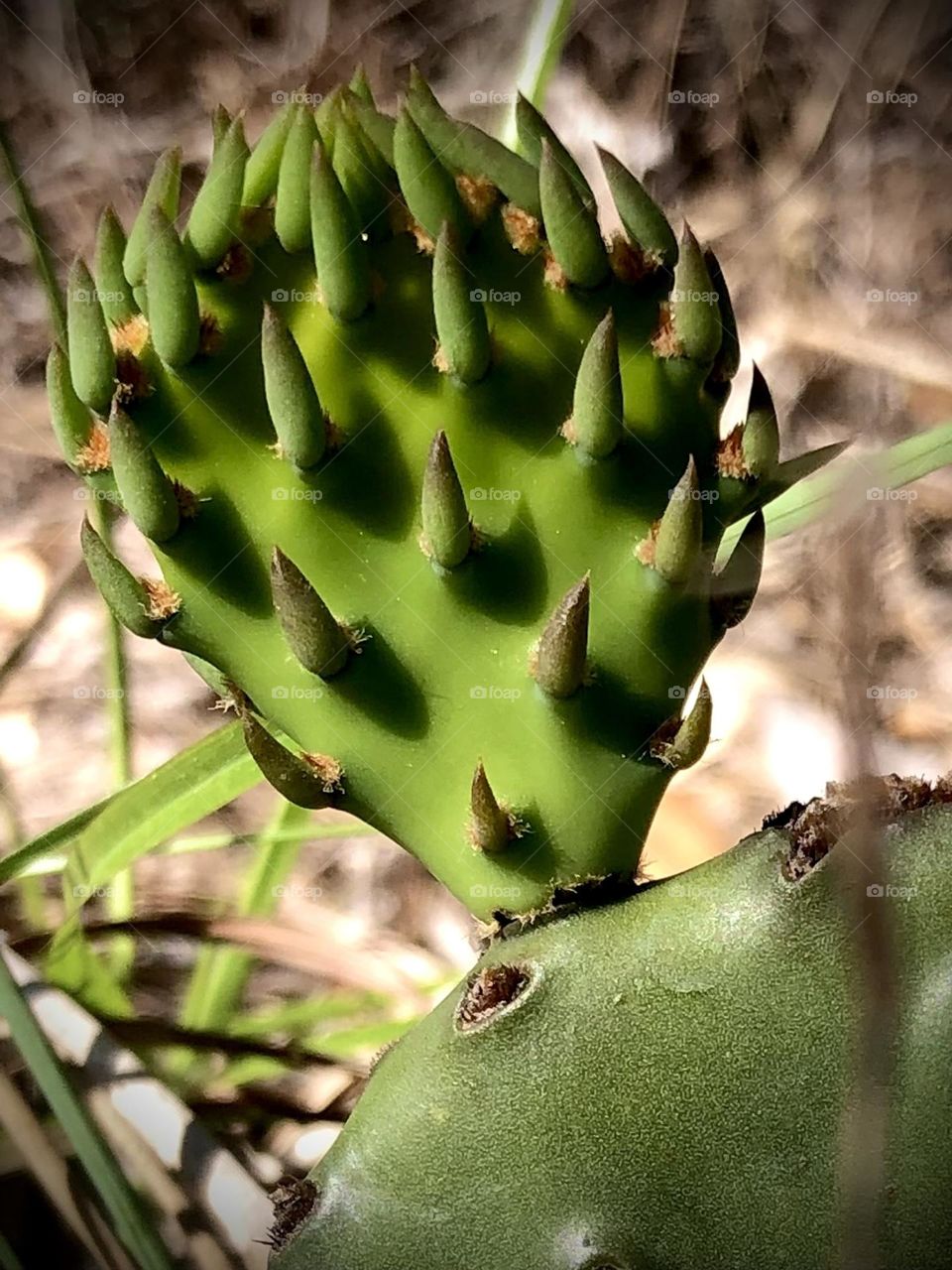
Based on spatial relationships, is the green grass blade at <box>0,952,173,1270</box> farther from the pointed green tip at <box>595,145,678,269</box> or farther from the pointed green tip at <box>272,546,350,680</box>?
the pointed green tip at <box>595,145,678,269</box>

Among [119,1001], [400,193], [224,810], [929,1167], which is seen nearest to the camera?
[929,1167]

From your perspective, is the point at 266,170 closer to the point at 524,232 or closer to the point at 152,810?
the point at 524,232

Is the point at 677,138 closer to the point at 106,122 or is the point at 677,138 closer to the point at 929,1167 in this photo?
the point at 106,122

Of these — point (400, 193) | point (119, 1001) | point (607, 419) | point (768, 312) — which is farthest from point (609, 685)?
point (768, 312)

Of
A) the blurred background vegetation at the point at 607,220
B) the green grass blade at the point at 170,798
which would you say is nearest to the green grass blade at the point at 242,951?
the blurred background vegetation at the point at 607,220

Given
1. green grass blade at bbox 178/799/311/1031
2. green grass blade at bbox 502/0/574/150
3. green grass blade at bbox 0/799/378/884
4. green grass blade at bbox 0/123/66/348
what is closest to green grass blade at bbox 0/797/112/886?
green grass blade at bbox 0/799/378/884

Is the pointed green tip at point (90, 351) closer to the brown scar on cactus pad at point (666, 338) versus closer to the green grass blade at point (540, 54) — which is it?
the brown scar on cactus pad at point (666, 338)

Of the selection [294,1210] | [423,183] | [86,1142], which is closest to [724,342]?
[423,183]
